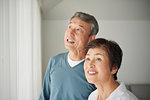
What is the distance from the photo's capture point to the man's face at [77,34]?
1039 millimetres

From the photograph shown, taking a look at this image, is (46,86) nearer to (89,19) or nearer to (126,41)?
(89,19)

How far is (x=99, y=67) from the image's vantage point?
0.85 metres

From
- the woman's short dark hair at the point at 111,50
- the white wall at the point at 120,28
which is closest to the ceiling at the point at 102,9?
the white wall at the point at 120,28

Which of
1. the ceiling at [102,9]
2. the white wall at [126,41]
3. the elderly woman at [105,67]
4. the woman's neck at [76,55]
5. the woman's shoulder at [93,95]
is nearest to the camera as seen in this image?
the elderly woman at [105,67]

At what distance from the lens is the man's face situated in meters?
1.04

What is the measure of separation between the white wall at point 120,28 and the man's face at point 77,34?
1.76m

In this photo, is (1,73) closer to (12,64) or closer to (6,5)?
(12,64)

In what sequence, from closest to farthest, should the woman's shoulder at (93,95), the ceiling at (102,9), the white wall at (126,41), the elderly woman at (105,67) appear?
the elderly woman at (105,67) → the woman's shoulder at (93,95) → the ceiling at (102,9) → the white wall at (126,41)

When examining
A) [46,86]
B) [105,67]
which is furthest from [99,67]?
[46,86]

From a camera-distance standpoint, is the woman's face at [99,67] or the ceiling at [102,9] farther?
the ceiling at [102,9]

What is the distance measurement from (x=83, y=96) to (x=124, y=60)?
7.19 ft

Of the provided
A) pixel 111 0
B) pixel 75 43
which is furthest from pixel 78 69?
pixel 111 0

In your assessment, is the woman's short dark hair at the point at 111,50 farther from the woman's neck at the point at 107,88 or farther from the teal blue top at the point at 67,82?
the teal blue top at the point at 67,82

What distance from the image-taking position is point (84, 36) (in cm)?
105
